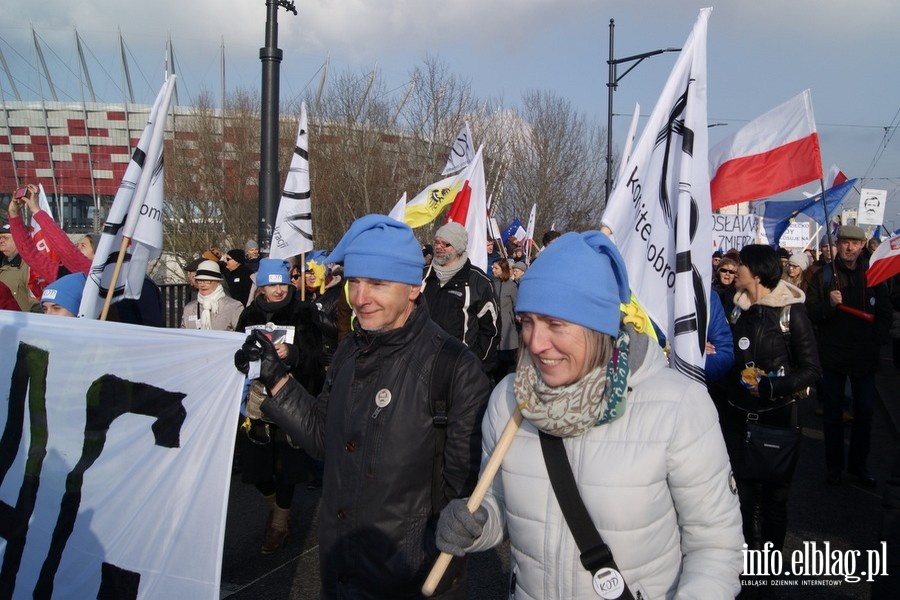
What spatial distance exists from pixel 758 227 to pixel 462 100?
14.7 meters

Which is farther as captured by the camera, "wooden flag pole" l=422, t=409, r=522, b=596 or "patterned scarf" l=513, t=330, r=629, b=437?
"wooden flag pole" l=422, t=409, r=522, b=596

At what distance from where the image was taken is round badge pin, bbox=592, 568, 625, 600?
197 cm

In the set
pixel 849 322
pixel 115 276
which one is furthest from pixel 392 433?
pixel 849 322

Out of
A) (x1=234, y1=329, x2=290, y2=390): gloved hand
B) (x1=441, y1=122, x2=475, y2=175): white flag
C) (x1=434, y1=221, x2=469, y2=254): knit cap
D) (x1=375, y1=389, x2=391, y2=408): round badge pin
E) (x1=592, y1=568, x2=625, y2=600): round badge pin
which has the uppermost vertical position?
(x1=441, y1=122, x2=475, y2=175): white flag

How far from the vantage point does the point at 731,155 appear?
5164 millimetres

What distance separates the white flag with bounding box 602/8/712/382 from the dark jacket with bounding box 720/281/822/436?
140 cm

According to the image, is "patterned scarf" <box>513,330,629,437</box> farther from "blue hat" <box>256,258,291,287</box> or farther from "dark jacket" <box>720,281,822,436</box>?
"blue hat" <box>256,258,291,287</box>

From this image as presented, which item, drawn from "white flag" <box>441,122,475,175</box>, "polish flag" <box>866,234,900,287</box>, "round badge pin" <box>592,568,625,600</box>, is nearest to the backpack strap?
"round badge pin" <box>592,568,625,600</box>

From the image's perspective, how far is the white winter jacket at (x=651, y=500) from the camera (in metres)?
1.99

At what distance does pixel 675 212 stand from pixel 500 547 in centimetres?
286

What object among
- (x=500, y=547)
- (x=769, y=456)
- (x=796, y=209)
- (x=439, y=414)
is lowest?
(x=500, y=547)

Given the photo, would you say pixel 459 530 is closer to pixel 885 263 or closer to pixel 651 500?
pixel 651 500

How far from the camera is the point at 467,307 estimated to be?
6.36 metres

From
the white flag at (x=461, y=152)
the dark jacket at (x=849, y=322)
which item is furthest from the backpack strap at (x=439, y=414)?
the white flag at (x=461, y=152)
